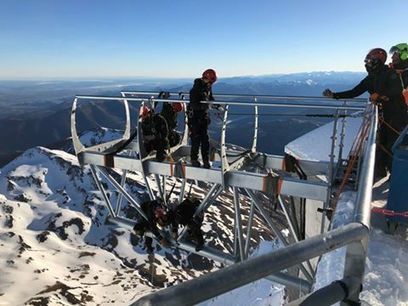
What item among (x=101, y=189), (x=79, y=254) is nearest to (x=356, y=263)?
(x=101, y=189)

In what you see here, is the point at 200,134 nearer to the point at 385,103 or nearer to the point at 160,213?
the point at 160,213

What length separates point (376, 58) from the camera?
11.2 m

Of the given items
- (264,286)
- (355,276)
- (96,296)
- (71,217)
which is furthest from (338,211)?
(71,217)

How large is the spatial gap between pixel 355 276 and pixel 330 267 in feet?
5.83

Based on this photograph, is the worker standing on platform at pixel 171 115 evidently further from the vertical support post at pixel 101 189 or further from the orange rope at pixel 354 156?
the orange rope at pixel 354 156

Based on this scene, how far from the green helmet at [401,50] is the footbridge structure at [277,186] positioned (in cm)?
155

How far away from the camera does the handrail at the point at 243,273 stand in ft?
6.09

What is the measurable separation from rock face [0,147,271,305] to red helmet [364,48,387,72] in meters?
102

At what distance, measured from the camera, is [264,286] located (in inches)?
3221

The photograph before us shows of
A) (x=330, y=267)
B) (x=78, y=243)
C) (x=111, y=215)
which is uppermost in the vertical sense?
(x=330, y=267)

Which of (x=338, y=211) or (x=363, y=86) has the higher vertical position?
(x=363, y=86)

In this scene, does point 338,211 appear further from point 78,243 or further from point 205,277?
point 78,243

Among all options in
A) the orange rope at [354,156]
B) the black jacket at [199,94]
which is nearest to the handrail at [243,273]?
the orange rope at [354,156]

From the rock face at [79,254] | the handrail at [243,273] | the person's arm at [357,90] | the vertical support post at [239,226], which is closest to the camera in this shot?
the handrail at [243,273]
